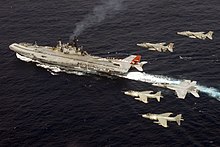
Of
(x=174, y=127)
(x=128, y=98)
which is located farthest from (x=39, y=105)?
(x=174, y=127)

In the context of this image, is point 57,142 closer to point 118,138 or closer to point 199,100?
point 118,138

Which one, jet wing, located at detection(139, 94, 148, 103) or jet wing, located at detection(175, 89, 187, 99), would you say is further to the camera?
jet wing, located at detection(175, 89, 187, 99)

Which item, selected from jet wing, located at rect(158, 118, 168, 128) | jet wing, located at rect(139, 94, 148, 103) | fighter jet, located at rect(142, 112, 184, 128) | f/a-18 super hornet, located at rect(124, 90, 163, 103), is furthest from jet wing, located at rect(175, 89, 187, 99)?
jet wing, located at rect(158, 118, 168, 128)

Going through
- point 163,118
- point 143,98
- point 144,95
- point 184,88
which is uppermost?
point 184,88

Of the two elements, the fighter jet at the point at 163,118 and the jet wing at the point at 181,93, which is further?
the jet wing at the point at 181,93

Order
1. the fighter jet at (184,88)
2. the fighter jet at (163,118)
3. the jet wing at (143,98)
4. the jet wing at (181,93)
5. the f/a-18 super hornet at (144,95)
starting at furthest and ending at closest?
the fighter jet at (184,88), the jet wing at (181,93), the f/a-18 super hornet at (144,95), the jet wing at (143,98), the fighter jet at (163,118)

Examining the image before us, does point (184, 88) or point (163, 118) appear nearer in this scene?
point (163, 118)

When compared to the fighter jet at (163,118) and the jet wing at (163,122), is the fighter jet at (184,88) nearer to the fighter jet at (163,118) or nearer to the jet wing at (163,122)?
the fighter jet at (163,118)

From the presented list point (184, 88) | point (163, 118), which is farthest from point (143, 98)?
point (184, 88)

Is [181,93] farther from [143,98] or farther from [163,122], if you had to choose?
[163,122]

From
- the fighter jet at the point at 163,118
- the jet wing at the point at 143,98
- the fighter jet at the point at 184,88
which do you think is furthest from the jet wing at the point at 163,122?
the fighter jet at the point at 184,88

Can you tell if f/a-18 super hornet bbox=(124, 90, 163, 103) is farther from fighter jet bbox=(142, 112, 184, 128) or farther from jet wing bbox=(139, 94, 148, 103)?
fighter jet bbox=(142, 112, 184, 128)
